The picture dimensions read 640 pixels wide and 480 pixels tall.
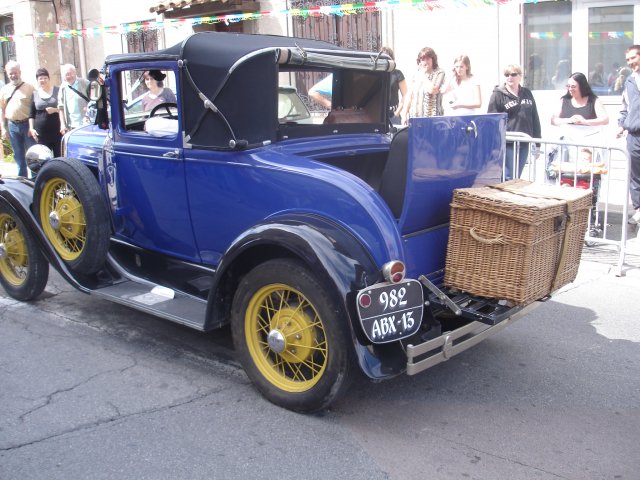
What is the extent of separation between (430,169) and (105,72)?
8.48 ft

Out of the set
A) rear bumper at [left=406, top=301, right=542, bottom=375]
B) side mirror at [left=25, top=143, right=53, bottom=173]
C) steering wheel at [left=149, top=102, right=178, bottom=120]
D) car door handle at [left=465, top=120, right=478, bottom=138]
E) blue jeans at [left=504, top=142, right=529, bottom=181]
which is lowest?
rear bumper at [left=406, top=301, right=542, bottom=375]

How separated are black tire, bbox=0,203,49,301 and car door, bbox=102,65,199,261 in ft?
2.28

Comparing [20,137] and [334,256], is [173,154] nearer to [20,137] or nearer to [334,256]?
[334,256]

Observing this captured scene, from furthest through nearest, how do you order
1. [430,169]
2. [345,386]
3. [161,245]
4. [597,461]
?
[161,245]
[430,169]
[345,386]
[597,461]

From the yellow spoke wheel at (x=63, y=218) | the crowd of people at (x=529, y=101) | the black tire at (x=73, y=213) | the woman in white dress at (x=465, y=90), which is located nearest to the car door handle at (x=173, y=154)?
the black tire at (x=73, y=213)

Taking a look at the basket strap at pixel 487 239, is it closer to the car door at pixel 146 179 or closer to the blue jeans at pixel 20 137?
the car door at pixel 146 179

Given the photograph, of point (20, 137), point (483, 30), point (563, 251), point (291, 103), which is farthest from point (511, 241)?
point (20, 137)

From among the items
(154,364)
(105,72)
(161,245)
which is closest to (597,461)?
(154,364)

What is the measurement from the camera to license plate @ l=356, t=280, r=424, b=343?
3492mm

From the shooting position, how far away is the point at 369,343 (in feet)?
11.9

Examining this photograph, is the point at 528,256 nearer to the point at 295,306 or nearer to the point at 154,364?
the point at 295,306

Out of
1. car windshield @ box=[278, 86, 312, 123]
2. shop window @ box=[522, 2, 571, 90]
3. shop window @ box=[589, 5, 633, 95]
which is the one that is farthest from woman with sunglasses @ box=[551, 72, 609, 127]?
car windshield @ box=[278, 86, 312, 123]

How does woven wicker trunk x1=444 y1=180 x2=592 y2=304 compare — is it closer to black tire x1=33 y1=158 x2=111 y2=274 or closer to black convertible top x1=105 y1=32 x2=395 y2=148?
black convertible top x1=105 y1=32 x2=395 y2=148

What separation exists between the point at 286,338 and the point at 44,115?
26.4 ft
